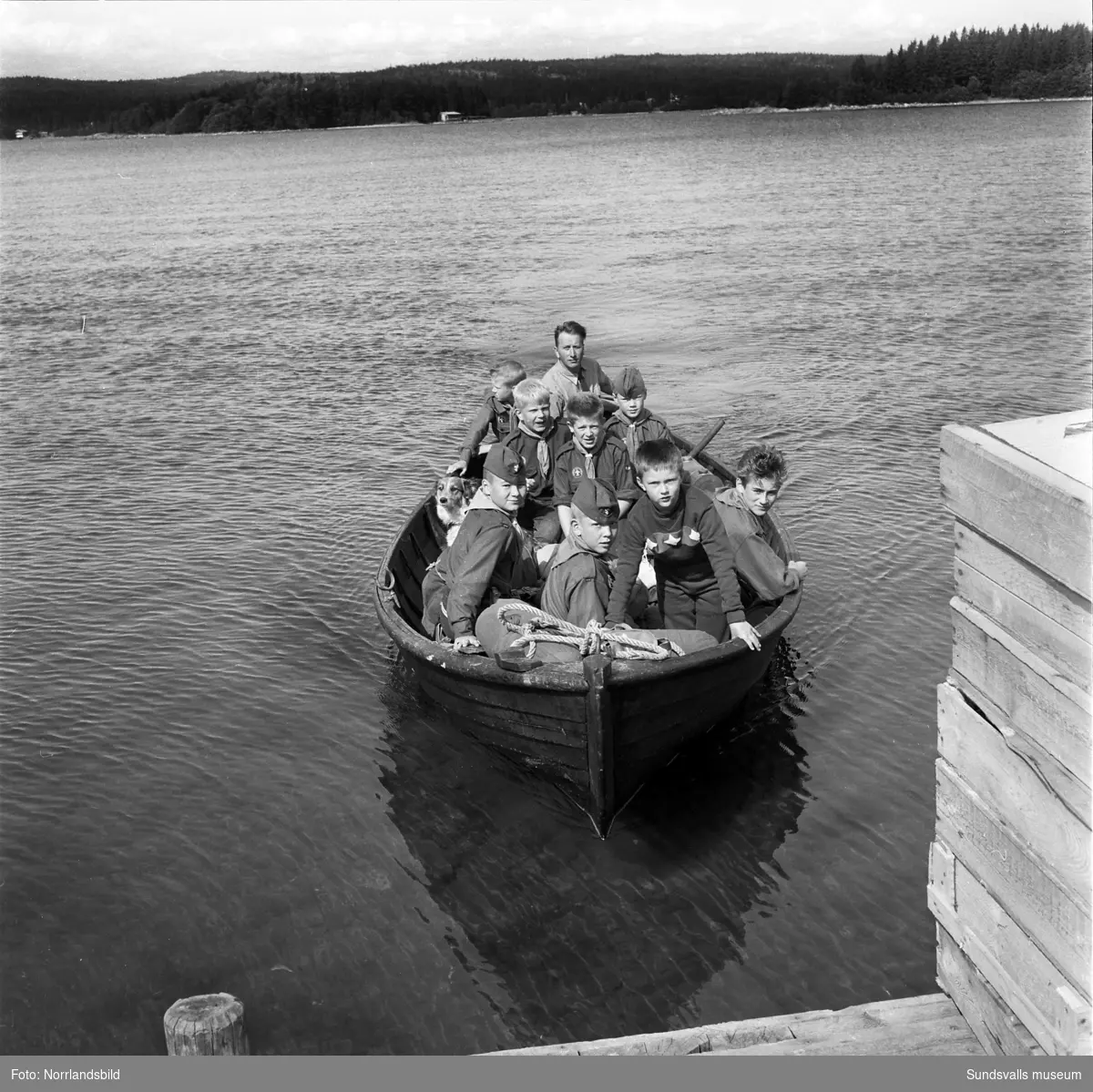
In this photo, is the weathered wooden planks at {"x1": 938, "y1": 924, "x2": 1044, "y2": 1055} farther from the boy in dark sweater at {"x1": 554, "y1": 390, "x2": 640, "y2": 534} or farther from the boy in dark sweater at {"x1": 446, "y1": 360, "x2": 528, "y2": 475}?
the boy in dark sweater at {"x1": 446, "y1": 360, "x2": 528, "y2": 475}

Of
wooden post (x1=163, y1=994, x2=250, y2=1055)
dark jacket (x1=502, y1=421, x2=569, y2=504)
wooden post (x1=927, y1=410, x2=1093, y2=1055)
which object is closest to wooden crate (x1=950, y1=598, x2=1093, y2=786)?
wooden post (x1=927, y1=410, x2=1093, y2=1055)

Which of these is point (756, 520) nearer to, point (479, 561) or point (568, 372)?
point (479, 561)

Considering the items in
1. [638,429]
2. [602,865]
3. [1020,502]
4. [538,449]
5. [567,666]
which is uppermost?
[1020,502]

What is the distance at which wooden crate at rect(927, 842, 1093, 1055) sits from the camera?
3.97 metres

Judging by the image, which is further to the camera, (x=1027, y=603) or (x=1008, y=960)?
(x=1008, y=960)

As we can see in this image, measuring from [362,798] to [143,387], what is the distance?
52.2 feet

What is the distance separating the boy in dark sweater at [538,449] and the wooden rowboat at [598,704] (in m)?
1.62

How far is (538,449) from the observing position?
10195 mm

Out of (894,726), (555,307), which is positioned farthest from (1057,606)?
(555,307)

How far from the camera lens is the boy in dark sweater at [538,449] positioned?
32.3 ft

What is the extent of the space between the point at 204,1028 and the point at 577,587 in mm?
4023

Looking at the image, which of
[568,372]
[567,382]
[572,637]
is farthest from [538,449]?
[572,637]

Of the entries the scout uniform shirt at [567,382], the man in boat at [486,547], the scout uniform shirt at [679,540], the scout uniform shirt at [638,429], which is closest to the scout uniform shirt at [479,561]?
the man in boat at [486,547]

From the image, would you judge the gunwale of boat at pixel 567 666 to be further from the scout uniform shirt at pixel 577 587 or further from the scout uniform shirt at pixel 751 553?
the scout uniform shirt at pixel 577 587
